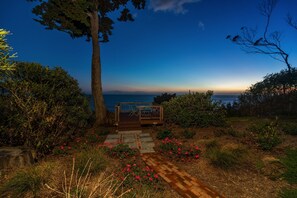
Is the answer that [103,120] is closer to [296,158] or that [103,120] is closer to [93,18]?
[93,18]

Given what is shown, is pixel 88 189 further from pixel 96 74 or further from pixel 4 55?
pixel 96 74

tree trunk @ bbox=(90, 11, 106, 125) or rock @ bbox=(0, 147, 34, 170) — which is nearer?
rock @ bbox=(0, 147, 34, 170)

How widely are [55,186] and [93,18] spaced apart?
32.3ft

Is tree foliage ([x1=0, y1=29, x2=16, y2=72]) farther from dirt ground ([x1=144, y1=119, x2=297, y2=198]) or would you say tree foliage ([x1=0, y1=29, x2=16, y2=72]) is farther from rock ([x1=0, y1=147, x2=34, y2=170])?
dirt ground ([x1=144, y1=119, x2=297, y2=198])

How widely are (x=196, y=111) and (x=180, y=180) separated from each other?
5.65m

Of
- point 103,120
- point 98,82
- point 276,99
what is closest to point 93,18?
point 98,82

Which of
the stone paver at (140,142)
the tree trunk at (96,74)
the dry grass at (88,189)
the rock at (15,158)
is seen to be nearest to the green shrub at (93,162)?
the dry grass at (88,189)

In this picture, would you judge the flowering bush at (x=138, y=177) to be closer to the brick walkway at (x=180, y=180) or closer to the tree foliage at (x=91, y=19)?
the brick walkway at (x=180, y=180)

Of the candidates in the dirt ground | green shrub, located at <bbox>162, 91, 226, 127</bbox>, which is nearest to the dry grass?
the dirt ground

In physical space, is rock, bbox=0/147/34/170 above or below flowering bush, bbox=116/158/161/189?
above

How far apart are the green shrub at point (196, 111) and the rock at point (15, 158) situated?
270 inches

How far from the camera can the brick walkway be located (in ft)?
10.9

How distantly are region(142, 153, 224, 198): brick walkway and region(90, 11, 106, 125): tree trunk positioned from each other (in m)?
6.12

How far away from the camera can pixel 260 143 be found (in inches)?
214
